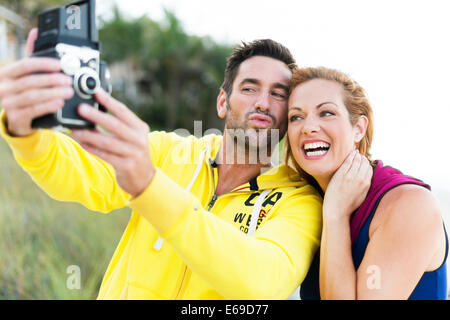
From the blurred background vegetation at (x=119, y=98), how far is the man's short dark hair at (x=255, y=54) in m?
2.27

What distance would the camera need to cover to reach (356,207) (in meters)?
1.79

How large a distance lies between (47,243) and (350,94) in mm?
3086

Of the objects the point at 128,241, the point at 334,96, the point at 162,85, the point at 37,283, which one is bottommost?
the point at 37,283

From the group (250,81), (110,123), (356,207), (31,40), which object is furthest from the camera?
(250,81)

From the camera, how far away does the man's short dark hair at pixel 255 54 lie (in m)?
2.24

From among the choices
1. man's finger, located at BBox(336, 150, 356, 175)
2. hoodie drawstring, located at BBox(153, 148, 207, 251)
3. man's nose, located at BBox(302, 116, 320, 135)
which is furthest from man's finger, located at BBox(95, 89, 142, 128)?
man's finger, located at BBox(336, 150, 356, 175)

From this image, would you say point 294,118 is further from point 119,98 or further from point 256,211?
point 119,98

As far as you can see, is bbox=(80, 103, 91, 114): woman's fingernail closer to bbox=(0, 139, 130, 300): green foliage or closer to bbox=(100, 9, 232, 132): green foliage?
bbox=(0, 139, 130, 300): green foliage

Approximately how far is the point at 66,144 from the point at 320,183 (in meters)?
1.09

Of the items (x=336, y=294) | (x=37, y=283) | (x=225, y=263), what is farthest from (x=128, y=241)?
(x=37, y=283)

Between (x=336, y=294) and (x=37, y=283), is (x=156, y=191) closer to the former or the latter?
(x=336, y=294)

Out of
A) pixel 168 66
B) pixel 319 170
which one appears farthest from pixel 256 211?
pixel 168 66

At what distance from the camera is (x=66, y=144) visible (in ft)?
5.88
